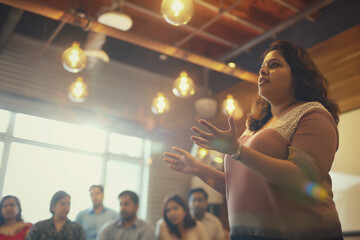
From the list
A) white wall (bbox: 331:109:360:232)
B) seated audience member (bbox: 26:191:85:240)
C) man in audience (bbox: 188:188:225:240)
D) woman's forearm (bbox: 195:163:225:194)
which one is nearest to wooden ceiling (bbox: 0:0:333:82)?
white wall (bbox: 331:109:360:232)

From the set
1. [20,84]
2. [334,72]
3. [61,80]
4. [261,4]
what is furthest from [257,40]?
[20,84]

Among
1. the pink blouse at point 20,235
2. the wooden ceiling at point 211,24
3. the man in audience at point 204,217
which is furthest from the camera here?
the wooden ceiling at point 211,24

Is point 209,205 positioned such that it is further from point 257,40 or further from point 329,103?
point 329,103

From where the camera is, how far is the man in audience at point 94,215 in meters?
4.85

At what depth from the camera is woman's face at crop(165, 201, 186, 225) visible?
4.34 metres

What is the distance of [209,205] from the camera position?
21.8 ft

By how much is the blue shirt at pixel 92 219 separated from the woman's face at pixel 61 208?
4.70 feet

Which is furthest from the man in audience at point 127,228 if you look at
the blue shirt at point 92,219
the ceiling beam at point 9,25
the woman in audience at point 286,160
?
the woman in audience at point 286,160

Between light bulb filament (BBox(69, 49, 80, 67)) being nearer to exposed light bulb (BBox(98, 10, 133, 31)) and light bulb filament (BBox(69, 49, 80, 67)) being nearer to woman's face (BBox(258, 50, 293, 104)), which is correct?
exposed light bulb (BBox(98, 10, 133, 31))

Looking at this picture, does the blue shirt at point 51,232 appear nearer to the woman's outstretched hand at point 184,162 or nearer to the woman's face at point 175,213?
the woman's face at point 175,213

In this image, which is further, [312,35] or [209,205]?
[209,205]

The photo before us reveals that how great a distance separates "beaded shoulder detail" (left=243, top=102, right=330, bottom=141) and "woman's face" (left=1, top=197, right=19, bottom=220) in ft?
12.3

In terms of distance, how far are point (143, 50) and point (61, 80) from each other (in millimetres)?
1713

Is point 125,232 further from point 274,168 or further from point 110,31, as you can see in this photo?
point 274,168
